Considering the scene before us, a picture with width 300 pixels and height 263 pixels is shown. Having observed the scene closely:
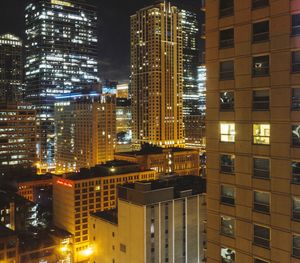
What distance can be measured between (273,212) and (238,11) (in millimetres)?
10901

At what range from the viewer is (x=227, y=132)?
22578 millimetres

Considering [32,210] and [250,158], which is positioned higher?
[250,158]

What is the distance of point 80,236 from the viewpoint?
118m

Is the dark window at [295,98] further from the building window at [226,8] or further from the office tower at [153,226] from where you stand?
the office tower at [153,226]

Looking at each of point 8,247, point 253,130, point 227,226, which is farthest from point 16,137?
point 253,130

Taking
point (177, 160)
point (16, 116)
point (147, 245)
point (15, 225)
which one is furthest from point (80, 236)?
point (16, 116)

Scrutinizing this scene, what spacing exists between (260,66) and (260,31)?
6.03 ft

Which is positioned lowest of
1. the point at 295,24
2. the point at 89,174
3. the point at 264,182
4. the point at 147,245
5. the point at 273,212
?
the point at 147,245

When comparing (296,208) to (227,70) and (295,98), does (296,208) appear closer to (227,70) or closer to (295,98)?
(295,98)

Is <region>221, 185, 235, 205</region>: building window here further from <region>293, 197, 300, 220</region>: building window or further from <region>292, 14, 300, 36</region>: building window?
<region>292, 14, 300, 36</region>: building window

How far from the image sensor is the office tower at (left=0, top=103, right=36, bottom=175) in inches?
7366

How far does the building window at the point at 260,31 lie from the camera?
67.7 feet

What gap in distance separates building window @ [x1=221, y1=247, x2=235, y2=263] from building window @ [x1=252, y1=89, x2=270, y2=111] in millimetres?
8086

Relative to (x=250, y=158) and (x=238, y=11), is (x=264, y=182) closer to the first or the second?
(x=250, y=158)
